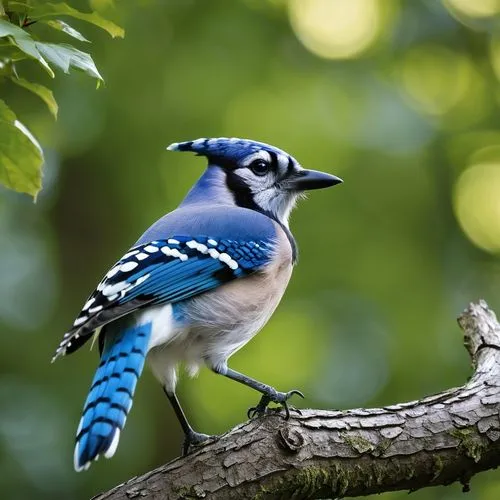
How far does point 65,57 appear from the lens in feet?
7.69

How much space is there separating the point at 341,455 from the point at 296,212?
3.80 metres

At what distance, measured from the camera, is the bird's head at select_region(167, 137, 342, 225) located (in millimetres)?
4102

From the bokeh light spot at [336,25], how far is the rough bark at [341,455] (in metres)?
4.72

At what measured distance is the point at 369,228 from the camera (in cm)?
711

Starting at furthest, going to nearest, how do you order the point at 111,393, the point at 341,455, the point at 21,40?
1. the point at 341,455
2. the point at 111,393
3. the point at 21,40

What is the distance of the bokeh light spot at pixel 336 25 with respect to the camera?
7.44 m

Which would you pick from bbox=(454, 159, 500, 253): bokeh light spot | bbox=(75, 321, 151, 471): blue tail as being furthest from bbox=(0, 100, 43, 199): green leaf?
bbox=(454, 159, 500, 253): bokeh light spot

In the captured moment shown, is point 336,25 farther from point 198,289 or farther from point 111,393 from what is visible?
point 111,393

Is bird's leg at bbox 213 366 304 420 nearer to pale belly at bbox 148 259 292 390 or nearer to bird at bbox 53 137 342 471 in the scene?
bird at bbox 53 137 342 471

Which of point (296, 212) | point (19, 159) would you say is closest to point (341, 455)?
point (19, 159)

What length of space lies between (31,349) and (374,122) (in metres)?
3.07

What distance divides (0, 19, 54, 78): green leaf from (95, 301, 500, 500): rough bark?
1.43 meters

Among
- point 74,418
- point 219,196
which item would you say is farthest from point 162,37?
point 219,196

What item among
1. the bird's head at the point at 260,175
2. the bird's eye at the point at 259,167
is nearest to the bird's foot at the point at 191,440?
the bird's head at the point at 260,175
